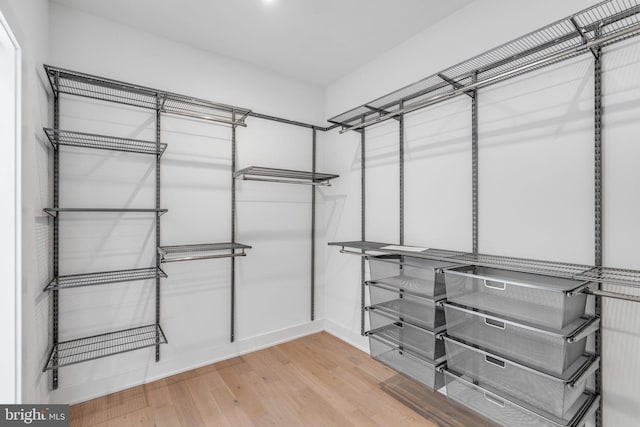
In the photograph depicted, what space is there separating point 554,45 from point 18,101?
8.06 ft

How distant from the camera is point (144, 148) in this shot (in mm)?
2062

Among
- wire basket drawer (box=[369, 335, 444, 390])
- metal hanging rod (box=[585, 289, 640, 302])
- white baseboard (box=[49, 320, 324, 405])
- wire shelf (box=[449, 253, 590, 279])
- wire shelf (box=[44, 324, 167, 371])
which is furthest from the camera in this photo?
white baseboard (box=[49, 320, 324, 405])

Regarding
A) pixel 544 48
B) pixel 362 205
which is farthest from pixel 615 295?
pixel 362 205

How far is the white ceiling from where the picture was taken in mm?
1841

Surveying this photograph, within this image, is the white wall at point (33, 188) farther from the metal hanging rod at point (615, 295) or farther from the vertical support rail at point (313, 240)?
the metal hanging rod at point (615, 295)

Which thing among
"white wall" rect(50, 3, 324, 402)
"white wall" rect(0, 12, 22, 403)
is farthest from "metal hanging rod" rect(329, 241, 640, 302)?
"white wall" rect(0, 12, 22, 403)

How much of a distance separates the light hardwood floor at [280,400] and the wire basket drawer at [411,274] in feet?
2.38

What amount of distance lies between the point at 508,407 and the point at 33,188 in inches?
94.8

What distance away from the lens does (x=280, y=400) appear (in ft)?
6.14

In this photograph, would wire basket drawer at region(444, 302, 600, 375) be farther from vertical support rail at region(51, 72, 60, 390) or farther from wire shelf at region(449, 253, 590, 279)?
vertical support rail at region(51, 72, 60, 390)

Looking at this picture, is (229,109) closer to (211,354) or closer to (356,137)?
(356,137)

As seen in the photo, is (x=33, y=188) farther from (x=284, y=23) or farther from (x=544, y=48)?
(x=544, y=48)

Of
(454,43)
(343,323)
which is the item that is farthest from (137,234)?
(454,43)

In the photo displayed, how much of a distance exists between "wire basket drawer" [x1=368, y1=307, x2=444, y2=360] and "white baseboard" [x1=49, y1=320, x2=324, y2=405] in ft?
3.44
